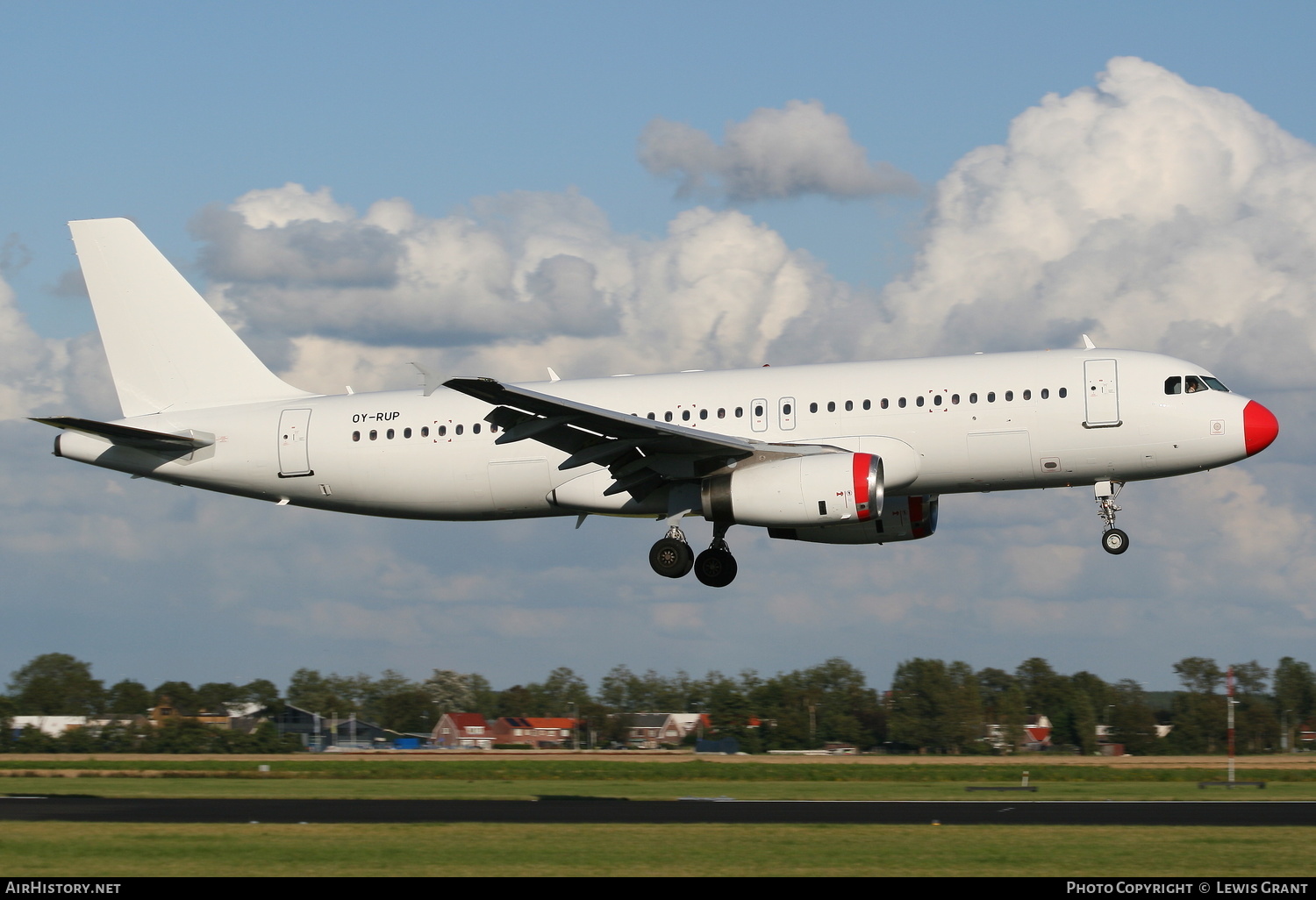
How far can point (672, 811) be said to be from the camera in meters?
28.9

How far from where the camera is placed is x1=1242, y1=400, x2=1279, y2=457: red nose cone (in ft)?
107

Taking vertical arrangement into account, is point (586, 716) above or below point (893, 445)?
below

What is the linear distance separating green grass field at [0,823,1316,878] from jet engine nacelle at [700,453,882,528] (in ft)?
28.1

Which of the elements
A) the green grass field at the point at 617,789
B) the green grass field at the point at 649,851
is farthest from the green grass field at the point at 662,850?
the green grass field at the point at 617,789

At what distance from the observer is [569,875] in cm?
1945

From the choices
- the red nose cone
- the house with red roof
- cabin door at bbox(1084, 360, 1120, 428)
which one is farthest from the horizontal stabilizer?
the house with red roof

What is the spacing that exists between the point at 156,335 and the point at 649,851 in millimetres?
25202

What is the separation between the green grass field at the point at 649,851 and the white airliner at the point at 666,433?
31.1 ft

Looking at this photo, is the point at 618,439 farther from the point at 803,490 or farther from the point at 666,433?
the point at 803,490

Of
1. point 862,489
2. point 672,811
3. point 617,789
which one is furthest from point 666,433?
point 617,789
